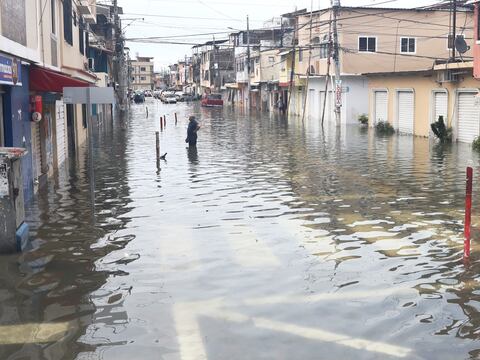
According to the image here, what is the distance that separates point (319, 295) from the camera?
7.36 meters

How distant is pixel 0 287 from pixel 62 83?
292 inches

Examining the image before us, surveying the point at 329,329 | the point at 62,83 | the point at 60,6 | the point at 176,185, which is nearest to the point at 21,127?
the point at 62,83

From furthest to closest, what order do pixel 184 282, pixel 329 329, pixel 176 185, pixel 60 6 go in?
pixel 60 6 → pixel 176 185 → pixel 184 282 → pixel 329 329

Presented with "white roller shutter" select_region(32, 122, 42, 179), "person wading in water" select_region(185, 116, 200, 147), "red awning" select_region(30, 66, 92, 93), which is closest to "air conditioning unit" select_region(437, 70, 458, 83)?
"person wading in water" select_region(185, 116, 200, 147)

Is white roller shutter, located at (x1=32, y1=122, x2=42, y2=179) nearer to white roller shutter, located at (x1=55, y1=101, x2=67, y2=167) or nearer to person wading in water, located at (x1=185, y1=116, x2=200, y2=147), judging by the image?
white roller shutter, located at (x1=55, y1=101, x2=67, y2=167)

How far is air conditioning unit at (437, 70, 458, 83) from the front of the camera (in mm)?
28094

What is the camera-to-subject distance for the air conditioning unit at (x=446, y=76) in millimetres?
28094

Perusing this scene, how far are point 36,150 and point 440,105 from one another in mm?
20650

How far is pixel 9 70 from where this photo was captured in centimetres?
1149

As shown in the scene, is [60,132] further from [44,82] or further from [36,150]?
[44,82]

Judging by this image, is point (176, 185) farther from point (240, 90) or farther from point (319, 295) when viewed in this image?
point (240, 90)

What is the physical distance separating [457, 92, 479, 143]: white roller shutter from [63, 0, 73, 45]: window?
16346mm

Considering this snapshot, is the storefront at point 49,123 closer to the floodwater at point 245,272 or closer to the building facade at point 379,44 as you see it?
the floodwater at point 245,272

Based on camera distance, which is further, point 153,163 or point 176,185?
point 153,163
